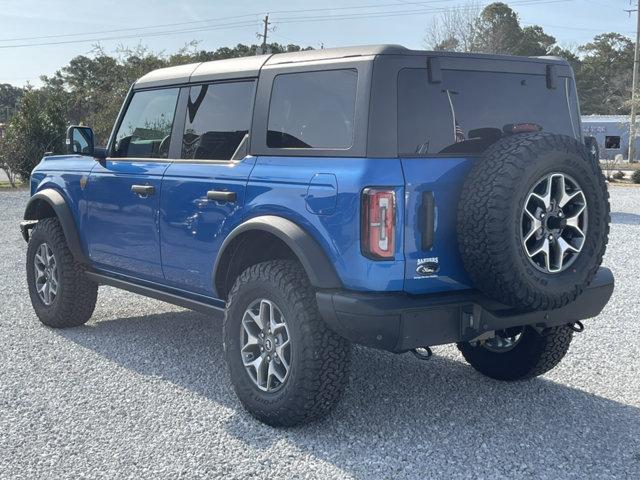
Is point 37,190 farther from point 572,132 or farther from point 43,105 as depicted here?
point 43,105

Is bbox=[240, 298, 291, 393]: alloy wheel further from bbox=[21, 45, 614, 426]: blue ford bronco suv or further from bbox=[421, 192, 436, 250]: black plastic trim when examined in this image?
bbox=[421, 192, 436, 250]: black plastic trim

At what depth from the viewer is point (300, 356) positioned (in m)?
3.79

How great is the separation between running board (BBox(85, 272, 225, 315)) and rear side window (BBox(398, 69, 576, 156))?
167 centimetres

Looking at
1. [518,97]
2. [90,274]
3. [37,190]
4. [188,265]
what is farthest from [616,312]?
[37,190]

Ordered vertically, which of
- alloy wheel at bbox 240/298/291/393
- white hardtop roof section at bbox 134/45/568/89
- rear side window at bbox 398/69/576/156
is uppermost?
white hardtop roof section at bbox 134/45/568/89

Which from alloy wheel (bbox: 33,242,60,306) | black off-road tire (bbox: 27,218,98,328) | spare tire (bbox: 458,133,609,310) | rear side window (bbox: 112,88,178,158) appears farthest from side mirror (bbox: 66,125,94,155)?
spare tire (bbox: 458,133,609,310)

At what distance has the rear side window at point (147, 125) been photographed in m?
5.16

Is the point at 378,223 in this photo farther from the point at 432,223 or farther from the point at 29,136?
the point at 29,136

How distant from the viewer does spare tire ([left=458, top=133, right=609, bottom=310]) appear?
137 inches

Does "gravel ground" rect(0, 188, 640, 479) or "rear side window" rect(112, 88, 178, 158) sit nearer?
"gravel ground" rect(0, 188, 640, 479)

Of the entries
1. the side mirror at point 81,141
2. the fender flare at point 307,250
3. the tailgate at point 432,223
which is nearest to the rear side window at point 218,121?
the fender flare at point 307,250

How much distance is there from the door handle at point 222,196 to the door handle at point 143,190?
66cm

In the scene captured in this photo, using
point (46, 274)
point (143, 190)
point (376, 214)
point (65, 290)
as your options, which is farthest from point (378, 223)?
point (46, 274)

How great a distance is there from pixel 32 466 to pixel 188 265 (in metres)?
1.58
